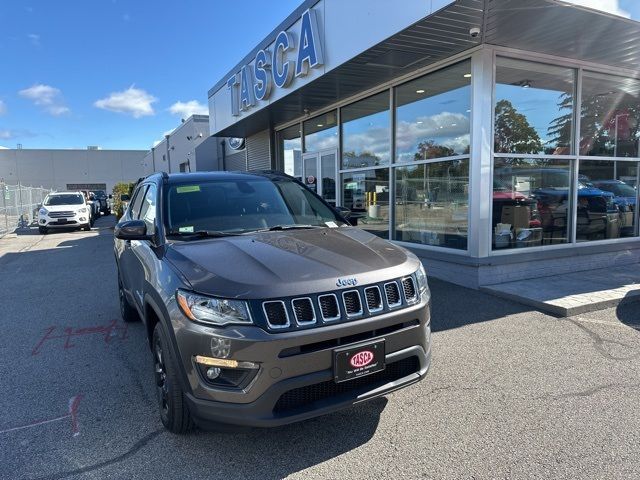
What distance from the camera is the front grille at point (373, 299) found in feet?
8.92

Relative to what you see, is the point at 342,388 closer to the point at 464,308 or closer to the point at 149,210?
the point at 149,210

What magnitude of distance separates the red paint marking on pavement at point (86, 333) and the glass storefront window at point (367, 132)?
20.2 feet

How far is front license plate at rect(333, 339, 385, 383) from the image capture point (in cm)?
256

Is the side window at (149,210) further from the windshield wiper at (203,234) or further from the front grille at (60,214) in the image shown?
the front grille at (60,214)

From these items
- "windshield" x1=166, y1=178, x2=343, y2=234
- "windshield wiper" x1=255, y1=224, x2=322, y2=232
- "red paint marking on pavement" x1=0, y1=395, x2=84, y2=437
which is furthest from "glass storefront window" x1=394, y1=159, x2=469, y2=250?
"red paint marking on pavement" x1=0, y1=395, x2=84, y2=437

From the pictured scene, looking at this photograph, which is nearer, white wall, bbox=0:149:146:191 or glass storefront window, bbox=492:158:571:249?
glass storefront window, bbox=492:158:571:249

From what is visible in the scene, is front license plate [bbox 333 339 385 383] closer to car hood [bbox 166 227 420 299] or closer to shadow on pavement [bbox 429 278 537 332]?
car hood [bbox 166 227 420 299]

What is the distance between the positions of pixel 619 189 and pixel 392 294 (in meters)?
8.09

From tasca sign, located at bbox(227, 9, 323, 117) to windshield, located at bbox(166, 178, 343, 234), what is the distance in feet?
15.9

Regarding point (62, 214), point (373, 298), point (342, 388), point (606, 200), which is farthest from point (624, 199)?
point (62, 214)

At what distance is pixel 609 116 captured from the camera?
8586 millimetres

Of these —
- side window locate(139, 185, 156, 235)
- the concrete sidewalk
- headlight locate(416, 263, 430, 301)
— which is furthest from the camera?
the concrete sidewalk

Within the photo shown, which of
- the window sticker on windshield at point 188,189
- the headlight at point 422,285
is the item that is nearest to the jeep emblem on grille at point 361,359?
the headlight at point 422,285

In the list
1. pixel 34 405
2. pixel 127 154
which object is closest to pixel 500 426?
pixel 34 405
